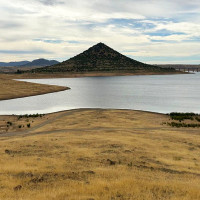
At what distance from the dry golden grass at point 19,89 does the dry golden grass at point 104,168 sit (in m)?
64.5

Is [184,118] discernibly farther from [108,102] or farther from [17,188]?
[17,188]

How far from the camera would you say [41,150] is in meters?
21.6

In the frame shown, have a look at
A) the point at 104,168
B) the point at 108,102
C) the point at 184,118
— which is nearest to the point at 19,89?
the point at 108,102

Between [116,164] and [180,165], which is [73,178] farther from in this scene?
[180,165]

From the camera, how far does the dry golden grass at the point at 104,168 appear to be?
1241 centimetres

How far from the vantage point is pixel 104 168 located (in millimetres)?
16672

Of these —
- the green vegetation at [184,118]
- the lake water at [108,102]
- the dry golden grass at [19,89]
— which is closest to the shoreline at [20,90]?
the dry golden grass at [19,89]

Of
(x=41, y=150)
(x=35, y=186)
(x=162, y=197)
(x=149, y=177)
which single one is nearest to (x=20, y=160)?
(x=41, y=150)

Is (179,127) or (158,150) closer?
(158,150)

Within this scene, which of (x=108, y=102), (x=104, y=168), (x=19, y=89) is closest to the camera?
(x=104, y=168)

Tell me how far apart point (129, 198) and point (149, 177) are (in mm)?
3873

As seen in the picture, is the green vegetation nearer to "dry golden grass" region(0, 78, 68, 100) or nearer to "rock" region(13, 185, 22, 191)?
"rock" region(13, 185, 22, 191)

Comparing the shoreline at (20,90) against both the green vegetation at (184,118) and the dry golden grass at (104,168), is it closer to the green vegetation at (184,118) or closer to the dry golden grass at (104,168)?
the green vegetation at (184,118)

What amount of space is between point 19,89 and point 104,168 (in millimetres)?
85193
